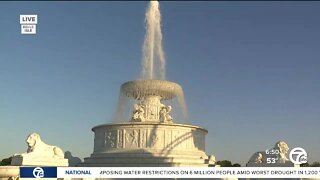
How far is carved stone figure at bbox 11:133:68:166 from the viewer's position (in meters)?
15.5

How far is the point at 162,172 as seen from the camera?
456 inches

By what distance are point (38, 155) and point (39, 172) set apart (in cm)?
473

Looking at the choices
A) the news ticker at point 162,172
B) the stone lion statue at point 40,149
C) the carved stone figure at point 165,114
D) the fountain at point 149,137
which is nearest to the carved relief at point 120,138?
the fountain at point 149,137

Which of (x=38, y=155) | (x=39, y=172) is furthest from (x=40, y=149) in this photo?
(x=39, y=172)

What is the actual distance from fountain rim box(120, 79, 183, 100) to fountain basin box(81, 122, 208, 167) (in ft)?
11.6

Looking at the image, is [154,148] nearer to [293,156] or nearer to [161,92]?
[161,92]

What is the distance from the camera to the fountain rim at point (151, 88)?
25078 millimetres

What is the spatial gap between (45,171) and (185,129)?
12589mm

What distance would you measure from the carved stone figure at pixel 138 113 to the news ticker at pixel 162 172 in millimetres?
12404

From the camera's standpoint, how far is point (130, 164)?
1998cm

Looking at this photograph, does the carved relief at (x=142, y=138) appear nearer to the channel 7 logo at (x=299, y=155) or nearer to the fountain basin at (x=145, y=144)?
the fountain basin at (x=145, y=144)

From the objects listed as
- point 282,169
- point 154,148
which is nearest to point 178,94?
point 154,148

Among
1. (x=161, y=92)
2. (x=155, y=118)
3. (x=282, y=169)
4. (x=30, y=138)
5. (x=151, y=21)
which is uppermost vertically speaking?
(x=151, y=21)

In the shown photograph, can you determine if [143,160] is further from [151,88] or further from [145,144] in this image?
[151,88]
